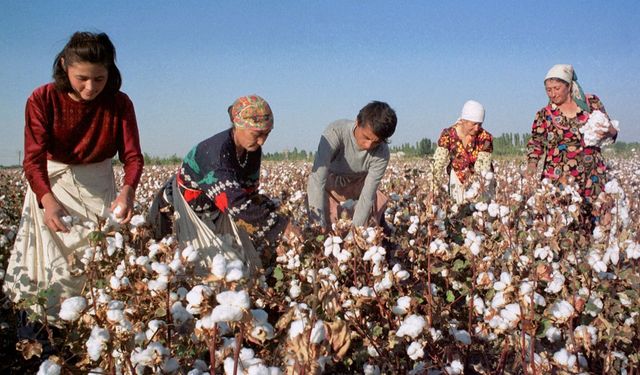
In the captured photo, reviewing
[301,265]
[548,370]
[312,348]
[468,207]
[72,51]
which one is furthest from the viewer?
[468,207]

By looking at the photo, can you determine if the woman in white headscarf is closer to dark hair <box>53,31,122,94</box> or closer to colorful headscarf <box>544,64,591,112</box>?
colorful headscarf <box>544,64,591,112</box>

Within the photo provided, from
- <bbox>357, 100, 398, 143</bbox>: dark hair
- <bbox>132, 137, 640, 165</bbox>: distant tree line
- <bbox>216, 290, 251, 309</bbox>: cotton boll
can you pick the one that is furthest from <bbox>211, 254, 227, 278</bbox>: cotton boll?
<bbox>132, 137, 640, 165</bbox>: distant tree line

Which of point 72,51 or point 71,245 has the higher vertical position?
point 72,51

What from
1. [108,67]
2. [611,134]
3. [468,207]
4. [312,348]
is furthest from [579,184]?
[312,348]

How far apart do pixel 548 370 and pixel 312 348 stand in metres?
0.93

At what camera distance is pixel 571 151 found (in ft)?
14.5

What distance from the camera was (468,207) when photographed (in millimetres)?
4090

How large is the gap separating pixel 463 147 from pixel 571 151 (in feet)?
2.76

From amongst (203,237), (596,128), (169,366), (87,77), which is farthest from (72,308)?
(596,128)

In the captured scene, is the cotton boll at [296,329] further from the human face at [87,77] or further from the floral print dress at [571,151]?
the floral print dress at [571,151]

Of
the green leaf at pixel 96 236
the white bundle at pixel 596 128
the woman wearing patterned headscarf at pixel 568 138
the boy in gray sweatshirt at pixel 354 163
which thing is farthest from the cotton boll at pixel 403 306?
the white bundle at pixel 596 128

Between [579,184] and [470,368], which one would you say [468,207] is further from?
[470,368]

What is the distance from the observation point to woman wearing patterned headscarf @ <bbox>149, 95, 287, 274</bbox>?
2.76 meters

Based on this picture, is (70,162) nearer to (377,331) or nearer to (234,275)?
(377,331)
